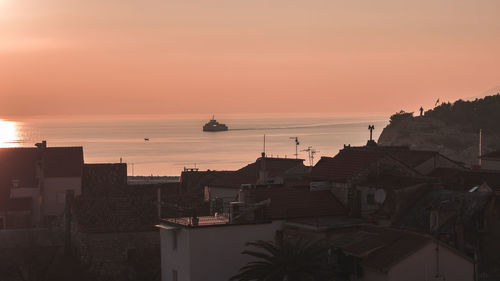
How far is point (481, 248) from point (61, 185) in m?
38.0

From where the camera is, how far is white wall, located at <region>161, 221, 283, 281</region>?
3528 centimetres

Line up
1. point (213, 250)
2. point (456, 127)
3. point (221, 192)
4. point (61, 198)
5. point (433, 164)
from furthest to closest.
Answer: point (456, 127)
point (61, 198)
point (221, 192)
point (433, 164)
point (213, 250)

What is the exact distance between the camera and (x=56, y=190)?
63.6 m

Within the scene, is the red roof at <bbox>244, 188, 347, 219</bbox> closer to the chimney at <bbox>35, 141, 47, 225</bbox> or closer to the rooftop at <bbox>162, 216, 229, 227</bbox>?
the rooftop at <bbox>162, 216, 229, 227</bbox>

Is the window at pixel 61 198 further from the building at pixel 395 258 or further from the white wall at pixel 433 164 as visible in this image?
the building at pixel 395 258

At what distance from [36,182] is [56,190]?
1.86m

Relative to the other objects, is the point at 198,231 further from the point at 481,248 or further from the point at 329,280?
the point at 481,248

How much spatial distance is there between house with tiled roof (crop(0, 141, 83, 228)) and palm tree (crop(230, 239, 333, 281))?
3046cm

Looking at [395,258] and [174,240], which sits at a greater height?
[174,240]

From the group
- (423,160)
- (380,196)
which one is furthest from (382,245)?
(423,160)

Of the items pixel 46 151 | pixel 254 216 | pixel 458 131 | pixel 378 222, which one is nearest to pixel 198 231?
pixel 254 216

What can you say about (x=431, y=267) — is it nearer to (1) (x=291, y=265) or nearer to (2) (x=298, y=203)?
(1) (x=291, y=265)

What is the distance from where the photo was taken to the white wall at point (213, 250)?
35.3 metres

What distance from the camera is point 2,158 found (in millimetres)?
65250
